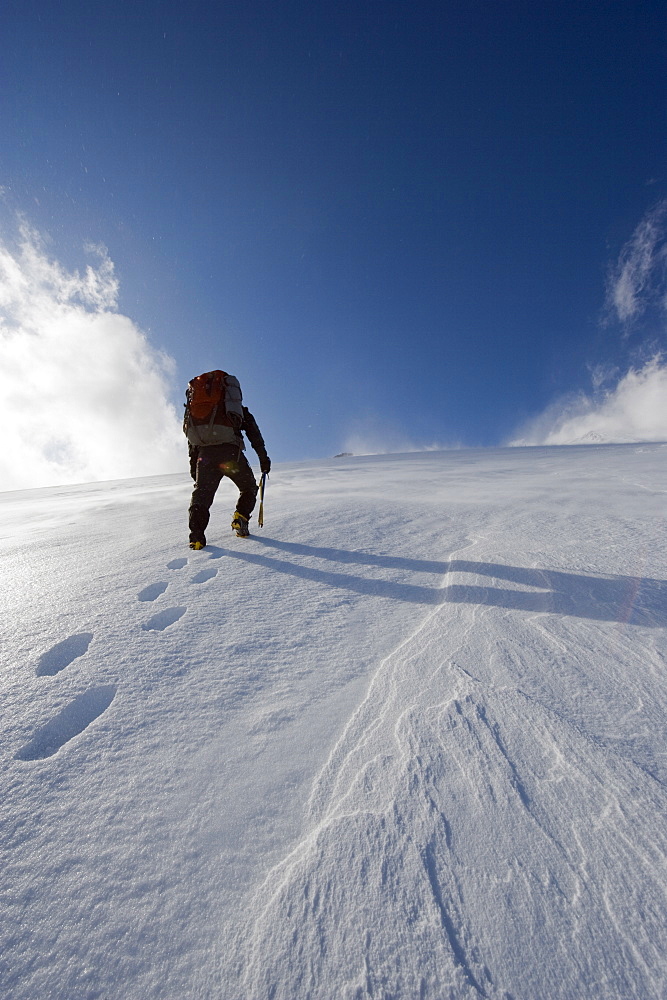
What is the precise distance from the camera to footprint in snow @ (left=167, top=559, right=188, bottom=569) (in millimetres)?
2982

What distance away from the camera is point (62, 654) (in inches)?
75.7

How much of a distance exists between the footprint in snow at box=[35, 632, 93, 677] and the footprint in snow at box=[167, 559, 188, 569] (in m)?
0.95

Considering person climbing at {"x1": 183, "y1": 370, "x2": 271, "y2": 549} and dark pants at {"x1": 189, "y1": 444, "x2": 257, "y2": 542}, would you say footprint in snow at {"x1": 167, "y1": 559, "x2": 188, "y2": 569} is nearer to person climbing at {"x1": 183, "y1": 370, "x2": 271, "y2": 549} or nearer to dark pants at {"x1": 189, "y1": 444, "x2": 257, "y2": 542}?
dark pants at {"x1": 189, "y1": 444, "x2": 257, "y2": 542}

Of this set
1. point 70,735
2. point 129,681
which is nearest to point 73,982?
point 70,735

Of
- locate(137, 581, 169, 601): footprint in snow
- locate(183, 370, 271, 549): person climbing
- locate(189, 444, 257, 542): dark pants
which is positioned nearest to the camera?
locate(137, 581, 169, 601): footprint in snow

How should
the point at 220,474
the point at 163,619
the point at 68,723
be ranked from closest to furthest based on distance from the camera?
the point at 68,723
the point at 163,619
the point at 220,474

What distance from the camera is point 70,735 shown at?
147cm

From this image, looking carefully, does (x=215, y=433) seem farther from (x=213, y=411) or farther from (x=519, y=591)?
(x=519, y=591)

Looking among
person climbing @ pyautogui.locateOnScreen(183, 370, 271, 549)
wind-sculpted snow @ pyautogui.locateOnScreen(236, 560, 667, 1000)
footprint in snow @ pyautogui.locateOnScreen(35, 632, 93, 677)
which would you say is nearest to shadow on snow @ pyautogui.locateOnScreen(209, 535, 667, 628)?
wind-sculpted snow @ pyautogui.locateOnScreen(236, 560, 667, 1000)

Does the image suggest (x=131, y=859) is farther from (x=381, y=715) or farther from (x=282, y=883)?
(x=381, y=715)

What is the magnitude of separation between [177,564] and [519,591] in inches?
96.2

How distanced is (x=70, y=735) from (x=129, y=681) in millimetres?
275

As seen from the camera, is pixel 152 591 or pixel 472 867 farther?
pixel 152 591

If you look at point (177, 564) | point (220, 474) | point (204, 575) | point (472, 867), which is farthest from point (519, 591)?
point (220, 474)
